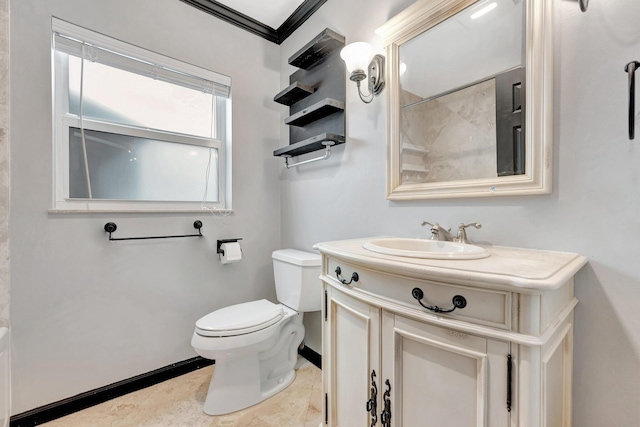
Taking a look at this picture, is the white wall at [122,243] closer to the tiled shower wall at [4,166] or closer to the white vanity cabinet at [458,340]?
the tiled shower wall at [4,166]

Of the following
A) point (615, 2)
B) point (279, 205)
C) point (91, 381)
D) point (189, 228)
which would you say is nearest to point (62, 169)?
point (189, 228)

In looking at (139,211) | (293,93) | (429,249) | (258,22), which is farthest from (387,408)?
(258,22)

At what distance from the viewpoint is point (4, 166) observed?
1243mm

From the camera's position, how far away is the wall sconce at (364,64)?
1.41m

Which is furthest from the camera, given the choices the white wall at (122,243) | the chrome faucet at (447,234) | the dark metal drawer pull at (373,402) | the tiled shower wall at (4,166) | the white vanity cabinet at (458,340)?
the white wall at (122,243)

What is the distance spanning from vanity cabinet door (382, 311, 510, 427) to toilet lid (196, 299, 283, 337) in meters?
0.81

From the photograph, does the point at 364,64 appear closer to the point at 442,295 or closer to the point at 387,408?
the point at 442,295

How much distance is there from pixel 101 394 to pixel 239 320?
2.90 feet

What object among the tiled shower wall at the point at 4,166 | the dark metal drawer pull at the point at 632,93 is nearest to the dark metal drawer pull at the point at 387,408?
the dark metal drawer pull at the point at 632,93

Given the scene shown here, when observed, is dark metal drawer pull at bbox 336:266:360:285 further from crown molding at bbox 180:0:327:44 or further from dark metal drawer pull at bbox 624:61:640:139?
crown molding at bbox 180:0:327:44

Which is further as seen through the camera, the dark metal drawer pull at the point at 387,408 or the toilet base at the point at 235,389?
the toilet base at the point at 235,389

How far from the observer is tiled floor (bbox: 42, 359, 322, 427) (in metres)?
1.38

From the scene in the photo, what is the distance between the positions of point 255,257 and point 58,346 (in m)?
1.14

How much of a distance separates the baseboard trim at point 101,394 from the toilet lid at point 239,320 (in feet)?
1.81
